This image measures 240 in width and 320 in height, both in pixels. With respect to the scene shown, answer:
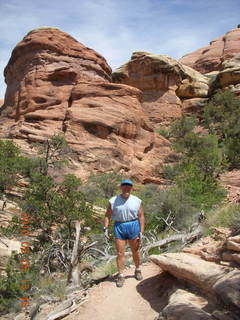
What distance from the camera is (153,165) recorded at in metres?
26.4

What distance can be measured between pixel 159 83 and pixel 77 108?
517 inches

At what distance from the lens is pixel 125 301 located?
439 cm

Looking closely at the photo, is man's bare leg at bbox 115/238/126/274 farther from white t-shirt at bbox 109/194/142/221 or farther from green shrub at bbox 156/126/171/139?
green shrub at bbox 156/126/171/139

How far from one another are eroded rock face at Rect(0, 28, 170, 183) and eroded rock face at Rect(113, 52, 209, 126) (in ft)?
18.4

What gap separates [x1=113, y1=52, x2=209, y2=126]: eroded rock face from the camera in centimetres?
3503

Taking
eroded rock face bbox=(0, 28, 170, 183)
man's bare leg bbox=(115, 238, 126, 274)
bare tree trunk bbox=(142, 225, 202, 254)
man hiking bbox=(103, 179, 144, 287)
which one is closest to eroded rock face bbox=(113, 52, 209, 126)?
eroded rock face bbox=(0, 28, 170, 183)

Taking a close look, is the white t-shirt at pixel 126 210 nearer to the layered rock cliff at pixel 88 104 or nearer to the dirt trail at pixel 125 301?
the dirt trail at pixel 125 301

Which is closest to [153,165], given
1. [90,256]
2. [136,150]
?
[136,150]

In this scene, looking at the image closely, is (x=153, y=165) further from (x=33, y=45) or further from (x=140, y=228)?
(x=140, y=228)

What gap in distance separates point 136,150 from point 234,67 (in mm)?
15262

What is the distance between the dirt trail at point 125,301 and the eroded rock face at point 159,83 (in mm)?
30925

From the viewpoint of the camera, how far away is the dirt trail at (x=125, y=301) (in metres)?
4.12

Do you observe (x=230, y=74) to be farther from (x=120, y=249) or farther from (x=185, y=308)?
(x=185, y=308)

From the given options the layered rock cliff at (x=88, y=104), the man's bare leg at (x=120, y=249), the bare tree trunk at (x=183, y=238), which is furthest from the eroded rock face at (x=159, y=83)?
the man's bare leg at (x=120, y=249)
